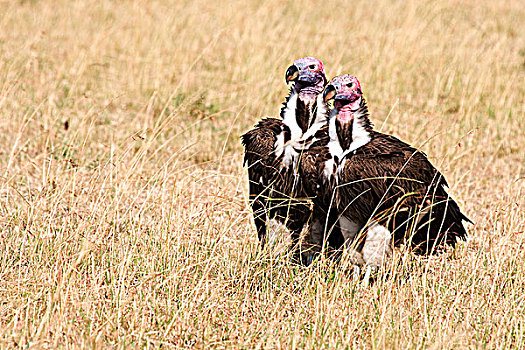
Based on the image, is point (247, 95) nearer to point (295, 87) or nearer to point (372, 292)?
point (295, 87)

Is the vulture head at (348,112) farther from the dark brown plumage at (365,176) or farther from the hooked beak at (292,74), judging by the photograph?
the hooked beak at (292,74)

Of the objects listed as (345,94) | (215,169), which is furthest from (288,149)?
(215,169)

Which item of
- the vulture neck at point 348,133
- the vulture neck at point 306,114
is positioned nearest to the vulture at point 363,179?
the vulture neck at point 348,133

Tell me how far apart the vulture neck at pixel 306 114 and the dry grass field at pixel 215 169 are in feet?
1.81

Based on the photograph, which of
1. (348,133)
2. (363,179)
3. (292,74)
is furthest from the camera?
(292,74)

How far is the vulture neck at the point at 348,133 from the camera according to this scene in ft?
14.4

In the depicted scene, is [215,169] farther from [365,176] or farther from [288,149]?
[365,176]

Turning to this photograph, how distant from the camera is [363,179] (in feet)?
14.1

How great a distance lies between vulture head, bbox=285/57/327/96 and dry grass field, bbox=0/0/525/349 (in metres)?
0.70

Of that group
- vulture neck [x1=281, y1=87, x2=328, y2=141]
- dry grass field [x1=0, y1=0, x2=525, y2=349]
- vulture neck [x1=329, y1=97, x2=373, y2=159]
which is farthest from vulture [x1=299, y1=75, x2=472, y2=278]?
dry grass field [x1=0, y1=0, x2=525, y2=349]

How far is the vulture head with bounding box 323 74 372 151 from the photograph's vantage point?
4.31 m

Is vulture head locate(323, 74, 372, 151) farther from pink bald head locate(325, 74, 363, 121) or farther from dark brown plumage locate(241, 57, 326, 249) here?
dark brown plumage locate(241, 57, 326, 249)

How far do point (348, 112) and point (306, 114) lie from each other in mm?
293

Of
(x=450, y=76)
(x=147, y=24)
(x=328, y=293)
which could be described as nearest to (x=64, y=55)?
(x=147, y=24)
